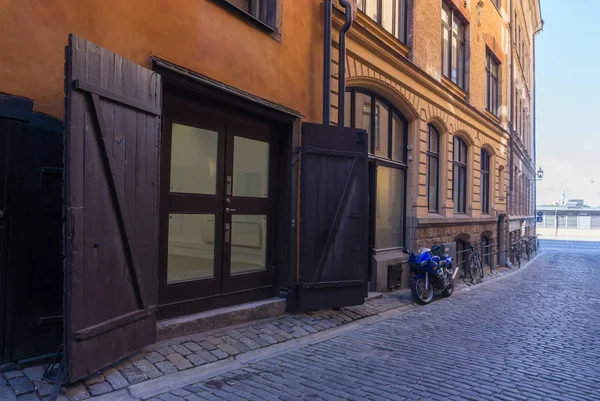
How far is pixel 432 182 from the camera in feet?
41.9

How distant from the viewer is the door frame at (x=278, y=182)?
5.57 meters

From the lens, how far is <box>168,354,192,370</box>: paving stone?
4.44 meters

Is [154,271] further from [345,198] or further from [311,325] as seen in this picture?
[345,198]

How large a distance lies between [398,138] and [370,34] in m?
2.95

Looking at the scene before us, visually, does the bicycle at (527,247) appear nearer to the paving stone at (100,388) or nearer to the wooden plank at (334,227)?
the wooden plank at (334,227)

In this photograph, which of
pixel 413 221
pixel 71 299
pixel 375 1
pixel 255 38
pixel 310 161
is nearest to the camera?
pixel 71 299

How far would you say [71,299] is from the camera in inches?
141

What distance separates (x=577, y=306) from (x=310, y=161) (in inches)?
252

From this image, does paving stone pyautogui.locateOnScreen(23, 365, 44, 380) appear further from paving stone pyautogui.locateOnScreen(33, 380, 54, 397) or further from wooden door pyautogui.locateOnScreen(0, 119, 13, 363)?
wooden door pyautogui.locateOnScreen(0, 119, 13, 363)

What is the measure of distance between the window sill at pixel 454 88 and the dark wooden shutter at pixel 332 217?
6.61 meters

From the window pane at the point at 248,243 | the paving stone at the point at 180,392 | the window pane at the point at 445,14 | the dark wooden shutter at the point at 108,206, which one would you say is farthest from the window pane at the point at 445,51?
the paving stone at the point at 180,392

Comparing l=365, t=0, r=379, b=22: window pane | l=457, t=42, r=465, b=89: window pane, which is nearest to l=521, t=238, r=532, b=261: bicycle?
l=457, t=42, r=465, b=89: window pane

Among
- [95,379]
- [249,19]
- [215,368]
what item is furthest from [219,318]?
[249,19]

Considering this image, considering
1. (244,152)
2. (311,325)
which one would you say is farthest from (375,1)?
(311,325)
